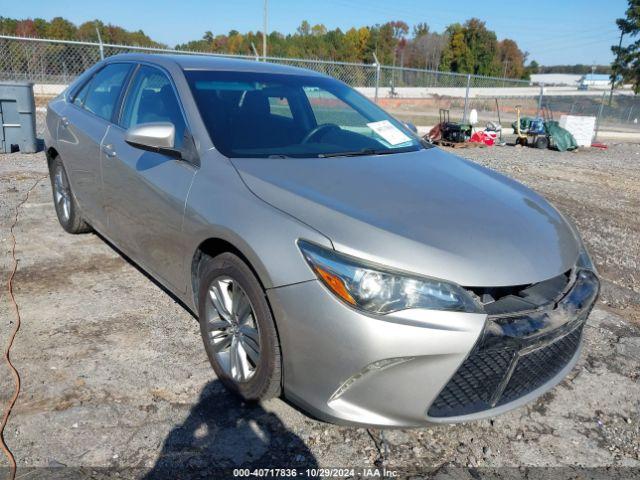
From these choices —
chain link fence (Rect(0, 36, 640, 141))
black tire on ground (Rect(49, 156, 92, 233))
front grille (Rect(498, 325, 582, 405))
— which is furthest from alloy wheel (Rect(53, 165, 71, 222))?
front grille (Rect(498, 325, 582, 405))

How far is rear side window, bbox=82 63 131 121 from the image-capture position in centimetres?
382

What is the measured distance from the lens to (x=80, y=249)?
459 cm

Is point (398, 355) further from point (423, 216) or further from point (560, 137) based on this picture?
point (560, 137)

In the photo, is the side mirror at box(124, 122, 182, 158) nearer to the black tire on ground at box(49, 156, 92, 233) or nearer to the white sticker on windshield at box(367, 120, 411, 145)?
the white sticker on windshield at box(367, 120, 411, 145)

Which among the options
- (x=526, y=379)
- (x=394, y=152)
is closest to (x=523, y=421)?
(x=526, y=379)

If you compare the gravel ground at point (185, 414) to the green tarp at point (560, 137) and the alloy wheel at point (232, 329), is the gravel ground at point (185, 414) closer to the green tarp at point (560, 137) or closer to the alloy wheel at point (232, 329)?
the alloy wheel at point (232, 329)

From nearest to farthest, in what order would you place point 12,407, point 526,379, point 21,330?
point 526,379, point 12,407, point 21,330

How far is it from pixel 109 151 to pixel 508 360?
2802 mm

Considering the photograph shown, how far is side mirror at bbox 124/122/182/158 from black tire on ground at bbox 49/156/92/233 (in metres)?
1.96

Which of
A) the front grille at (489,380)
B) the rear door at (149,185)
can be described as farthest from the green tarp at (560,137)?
the front grille at (489,380)

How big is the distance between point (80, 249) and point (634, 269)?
499 centimetres

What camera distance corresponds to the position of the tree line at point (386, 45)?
219 feet

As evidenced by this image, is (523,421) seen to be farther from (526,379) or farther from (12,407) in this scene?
(12,407)

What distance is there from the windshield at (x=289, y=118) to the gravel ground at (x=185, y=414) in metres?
1.25
